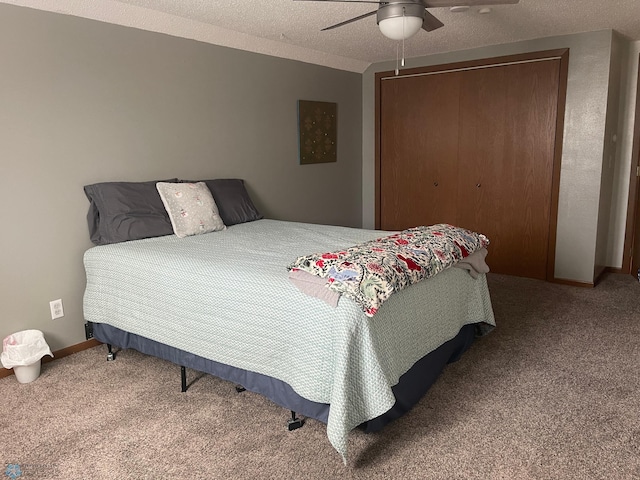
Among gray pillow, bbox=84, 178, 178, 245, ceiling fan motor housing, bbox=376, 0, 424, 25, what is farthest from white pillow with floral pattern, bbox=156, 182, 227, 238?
ceiling fan motor housing, bbox=376, 0, 424, 25

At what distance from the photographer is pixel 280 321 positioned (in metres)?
2.05

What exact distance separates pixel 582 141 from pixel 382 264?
3.02 m

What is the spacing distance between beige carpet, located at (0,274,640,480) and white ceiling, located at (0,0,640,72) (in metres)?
2.16

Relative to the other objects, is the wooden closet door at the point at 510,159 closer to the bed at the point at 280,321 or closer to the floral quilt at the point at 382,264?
the bed at the point at 280,321

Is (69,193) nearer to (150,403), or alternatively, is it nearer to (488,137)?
(150,403)

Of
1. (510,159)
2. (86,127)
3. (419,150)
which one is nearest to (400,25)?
(86,127)

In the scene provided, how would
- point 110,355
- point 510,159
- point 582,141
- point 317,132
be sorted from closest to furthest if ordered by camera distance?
point 110,355 < point 582,141 < point 510,159 < point 317,132

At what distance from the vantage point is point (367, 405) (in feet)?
A: 6.28

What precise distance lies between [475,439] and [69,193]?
261 cm

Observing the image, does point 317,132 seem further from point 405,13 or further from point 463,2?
point 463,2

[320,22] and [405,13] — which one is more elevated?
[320,22]

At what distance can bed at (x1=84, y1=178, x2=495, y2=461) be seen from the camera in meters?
1.90

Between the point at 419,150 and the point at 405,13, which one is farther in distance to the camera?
the point at 419,150

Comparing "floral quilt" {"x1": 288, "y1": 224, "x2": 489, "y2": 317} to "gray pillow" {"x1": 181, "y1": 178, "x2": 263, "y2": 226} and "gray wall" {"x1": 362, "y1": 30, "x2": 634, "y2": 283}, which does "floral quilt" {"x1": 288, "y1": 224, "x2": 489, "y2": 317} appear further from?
"gray wall" {"x1": 362, "y1": 30, "x2": 634, "y2": 283}
